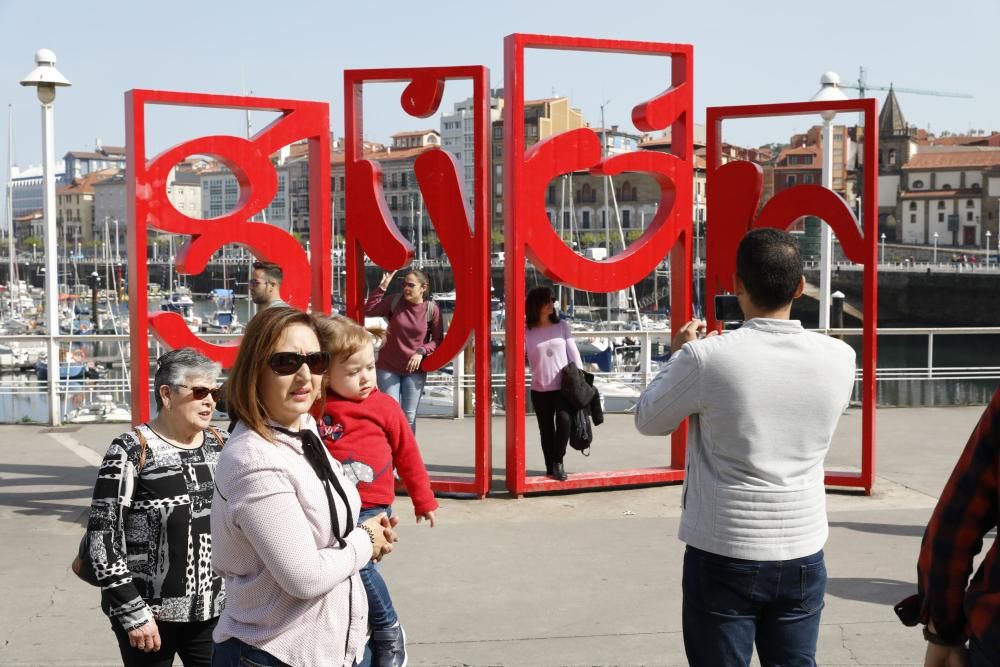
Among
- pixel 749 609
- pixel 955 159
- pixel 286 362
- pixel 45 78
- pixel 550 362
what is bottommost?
pixel 749 609

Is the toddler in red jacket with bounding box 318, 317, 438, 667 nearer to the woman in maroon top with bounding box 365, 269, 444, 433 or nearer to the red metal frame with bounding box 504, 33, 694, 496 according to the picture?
the red metal frame with bounding box 504, 33, 694, 496

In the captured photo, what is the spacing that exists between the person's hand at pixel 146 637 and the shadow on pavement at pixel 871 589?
3586 millimetres

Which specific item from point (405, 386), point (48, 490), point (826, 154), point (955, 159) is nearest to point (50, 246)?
point (48, 490)

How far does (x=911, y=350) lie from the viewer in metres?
55.5

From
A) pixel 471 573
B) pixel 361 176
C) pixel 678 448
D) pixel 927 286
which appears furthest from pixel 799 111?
pixel 927 286

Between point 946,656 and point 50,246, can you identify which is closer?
point 946,656

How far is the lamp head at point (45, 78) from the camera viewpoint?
1075 centimetres

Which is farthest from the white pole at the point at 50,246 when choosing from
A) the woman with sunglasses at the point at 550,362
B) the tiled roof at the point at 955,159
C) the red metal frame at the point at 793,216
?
the tiled roof at the point at 955,159

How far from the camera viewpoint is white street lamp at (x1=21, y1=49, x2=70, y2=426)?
10.8 m

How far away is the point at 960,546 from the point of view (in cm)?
221

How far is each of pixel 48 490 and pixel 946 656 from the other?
731 cm

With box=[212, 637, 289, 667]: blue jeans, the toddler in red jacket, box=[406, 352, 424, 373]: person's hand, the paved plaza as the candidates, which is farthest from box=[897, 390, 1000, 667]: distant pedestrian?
box=[406, 352, 424, 373]: person's hand

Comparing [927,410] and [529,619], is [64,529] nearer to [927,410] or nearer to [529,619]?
[529,619]

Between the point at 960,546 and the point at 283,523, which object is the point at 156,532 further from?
the point at 960,546
